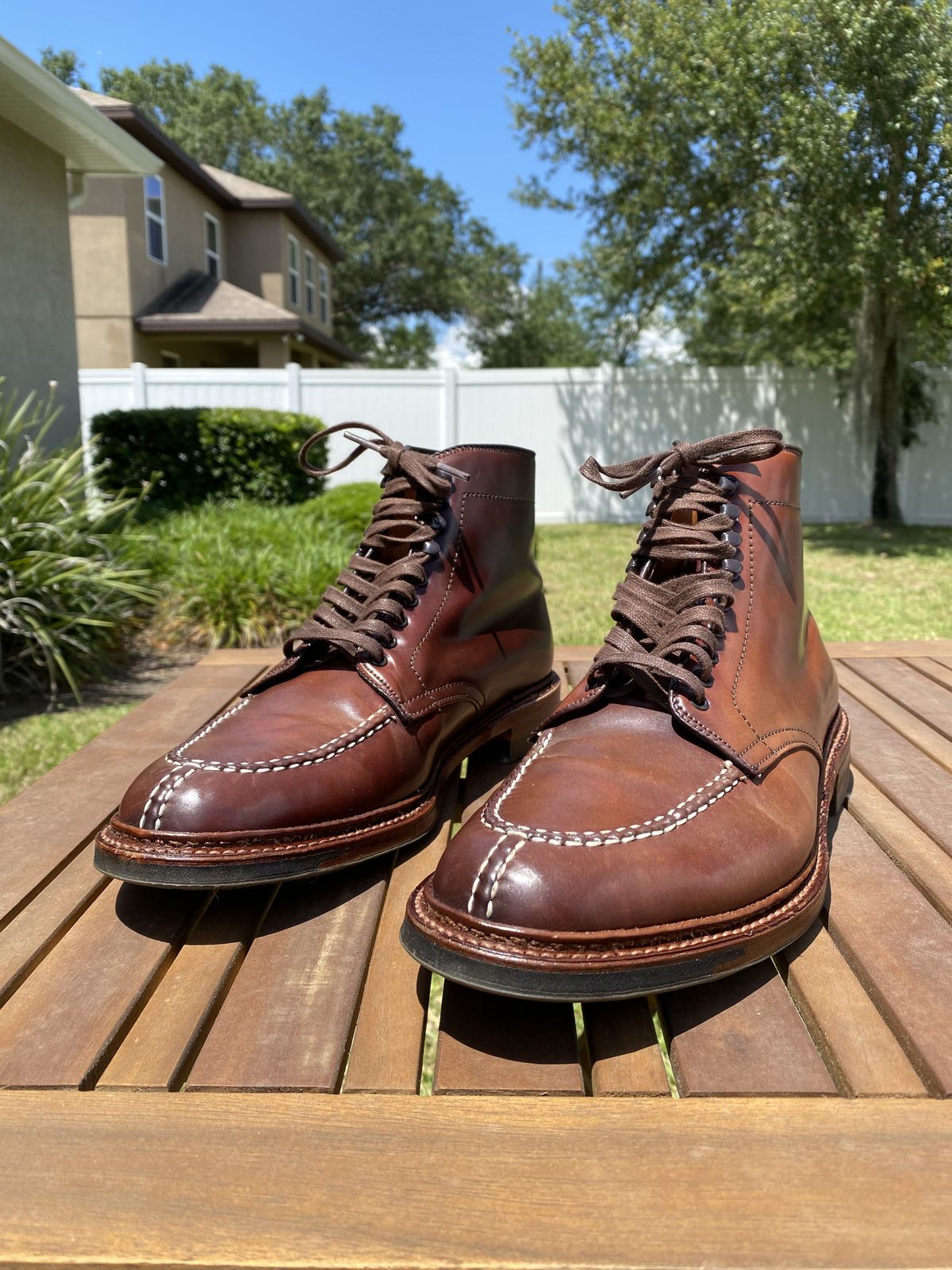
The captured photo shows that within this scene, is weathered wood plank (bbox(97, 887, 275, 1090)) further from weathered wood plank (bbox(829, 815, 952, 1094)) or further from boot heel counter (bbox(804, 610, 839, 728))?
boot heel counter (bbox(804, 610, 839, 728))

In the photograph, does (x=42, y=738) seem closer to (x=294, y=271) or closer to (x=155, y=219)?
(x=155, y=219)

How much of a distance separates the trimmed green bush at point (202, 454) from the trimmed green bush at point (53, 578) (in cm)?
350

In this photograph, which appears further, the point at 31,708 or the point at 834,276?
the point at 834,276

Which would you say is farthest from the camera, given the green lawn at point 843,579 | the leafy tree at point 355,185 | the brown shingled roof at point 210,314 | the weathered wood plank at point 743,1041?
the leafy tree at point 355,185

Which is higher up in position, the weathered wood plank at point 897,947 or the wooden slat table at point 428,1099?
the weathered wood plank at point 897,947

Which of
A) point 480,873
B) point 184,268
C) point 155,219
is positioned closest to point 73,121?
point 480,873

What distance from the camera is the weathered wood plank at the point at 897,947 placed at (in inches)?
33.8

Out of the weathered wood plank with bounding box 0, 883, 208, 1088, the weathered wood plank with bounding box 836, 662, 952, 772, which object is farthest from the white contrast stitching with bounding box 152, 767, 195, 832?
the weathered wood plank with bounding box 836, 662, 952, 772

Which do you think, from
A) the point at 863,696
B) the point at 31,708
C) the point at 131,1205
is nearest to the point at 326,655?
the point at 131,1205

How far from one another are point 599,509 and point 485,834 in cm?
1126

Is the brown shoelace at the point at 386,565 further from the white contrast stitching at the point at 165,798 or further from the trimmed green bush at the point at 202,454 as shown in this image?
the trimmed green bush at the point at 202,454

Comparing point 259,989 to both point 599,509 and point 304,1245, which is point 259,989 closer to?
point 304,1245

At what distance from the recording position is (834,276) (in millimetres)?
8531

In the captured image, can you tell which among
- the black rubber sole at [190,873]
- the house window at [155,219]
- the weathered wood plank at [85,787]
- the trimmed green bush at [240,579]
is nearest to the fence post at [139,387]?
the house window at [155,219]
